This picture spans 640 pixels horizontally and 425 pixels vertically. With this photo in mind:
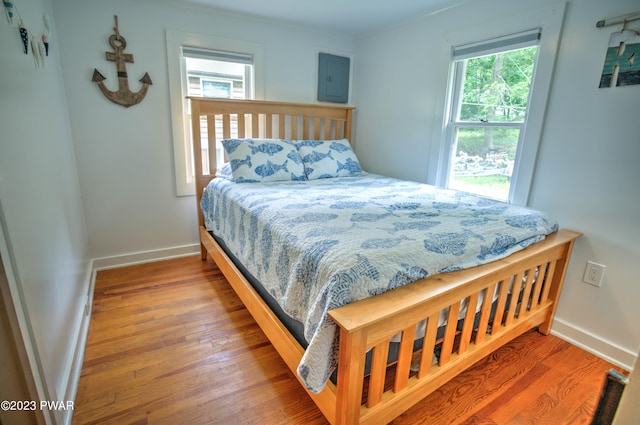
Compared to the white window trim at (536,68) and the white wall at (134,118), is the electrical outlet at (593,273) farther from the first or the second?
the white wall at (134,118)

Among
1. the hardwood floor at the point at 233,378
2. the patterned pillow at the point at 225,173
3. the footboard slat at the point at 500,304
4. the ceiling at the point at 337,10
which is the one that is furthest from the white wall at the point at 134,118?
the footboard slat at the point at 500,304

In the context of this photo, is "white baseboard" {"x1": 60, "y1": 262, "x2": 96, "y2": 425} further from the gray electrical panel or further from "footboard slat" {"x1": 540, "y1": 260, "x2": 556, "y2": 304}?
the gray electrical panel

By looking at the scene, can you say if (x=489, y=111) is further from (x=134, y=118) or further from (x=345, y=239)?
(x=134, y=118)

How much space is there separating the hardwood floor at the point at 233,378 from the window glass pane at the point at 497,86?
1.44 m

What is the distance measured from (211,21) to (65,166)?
1.58 m

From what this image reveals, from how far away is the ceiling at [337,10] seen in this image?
2332 millimetres

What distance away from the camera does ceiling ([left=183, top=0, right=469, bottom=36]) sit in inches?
91.8

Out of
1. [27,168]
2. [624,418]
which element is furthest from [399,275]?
[27,168]

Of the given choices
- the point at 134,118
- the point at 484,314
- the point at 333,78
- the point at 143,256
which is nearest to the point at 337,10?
the point at 333,78

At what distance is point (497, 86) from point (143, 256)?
3.00 m

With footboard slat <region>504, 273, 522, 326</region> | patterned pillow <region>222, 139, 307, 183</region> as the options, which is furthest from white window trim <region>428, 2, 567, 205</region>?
patterned pillow <region>222, 139, 307, 183</region>

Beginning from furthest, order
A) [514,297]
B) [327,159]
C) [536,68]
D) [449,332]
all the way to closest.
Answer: [327,159]
[536,68]
[514,297]
[449,332]

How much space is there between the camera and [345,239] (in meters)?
1.19

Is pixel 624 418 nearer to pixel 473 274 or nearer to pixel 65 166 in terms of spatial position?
pixel 473 274
